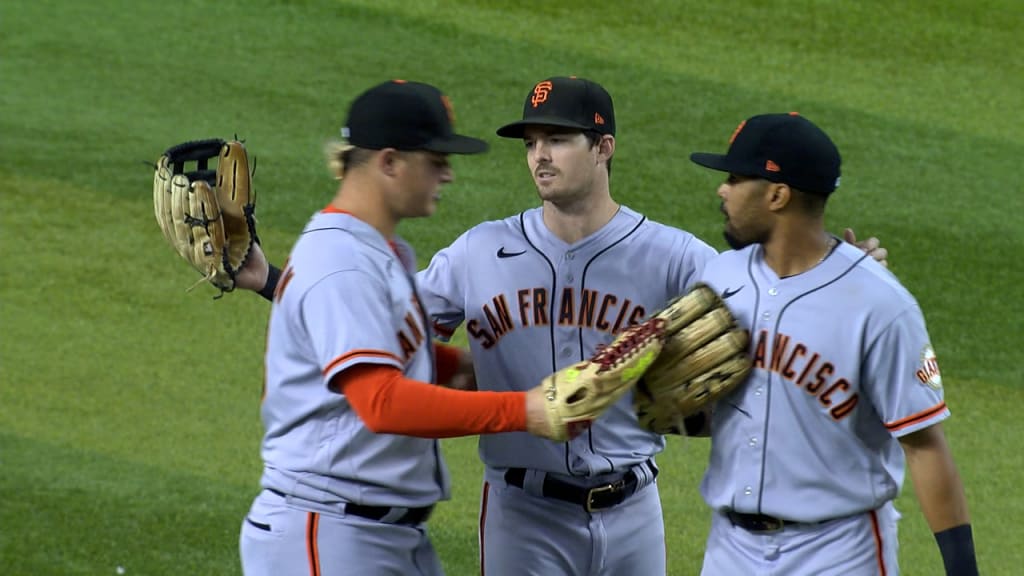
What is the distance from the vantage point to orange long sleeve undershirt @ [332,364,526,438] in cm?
327

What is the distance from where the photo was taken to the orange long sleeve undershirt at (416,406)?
129 inches

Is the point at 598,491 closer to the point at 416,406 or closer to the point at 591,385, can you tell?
the point at 591,385

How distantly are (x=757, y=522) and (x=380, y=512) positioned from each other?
95 cm

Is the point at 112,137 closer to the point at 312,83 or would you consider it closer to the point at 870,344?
the point at 312,83

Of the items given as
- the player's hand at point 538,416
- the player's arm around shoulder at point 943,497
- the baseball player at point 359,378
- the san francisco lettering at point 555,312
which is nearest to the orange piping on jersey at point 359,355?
the baseball player at point 359,378

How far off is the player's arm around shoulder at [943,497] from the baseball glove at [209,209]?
2.03 metres

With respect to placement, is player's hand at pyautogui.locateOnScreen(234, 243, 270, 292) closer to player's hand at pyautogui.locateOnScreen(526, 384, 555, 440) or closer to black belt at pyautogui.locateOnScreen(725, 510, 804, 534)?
player's hand at pyautogui.locateOnScreen(526, 384, 555, 440)

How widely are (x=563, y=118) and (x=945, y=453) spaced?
143 cm

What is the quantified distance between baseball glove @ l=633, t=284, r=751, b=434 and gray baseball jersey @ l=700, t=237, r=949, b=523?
0.21ft

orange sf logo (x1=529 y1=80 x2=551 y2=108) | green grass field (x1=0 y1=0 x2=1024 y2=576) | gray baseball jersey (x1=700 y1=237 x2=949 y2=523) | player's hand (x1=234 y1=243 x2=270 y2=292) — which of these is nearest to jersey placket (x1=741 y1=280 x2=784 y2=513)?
gray baseball jersey (x1=700 y1=237 x2=949 y2=523)

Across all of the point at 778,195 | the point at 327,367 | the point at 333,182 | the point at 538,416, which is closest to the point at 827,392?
the point at 778,195

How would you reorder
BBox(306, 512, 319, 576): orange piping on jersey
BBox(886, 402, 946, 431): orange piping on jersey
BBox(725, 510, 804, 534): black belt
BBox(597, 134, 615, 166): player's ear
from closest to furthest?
BBox(886, 402, 946, 431): orange piping on jersey
BBox(306, 512, 319, 576): orange piping on jersey
BBox(725, 510, 804, 534): black belt
BBox(597, 134, 615, 166): player's ear

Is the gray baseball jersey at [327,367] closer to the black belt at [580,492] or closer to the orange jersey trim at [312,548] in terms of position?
the orange jersey trim at [312,548]

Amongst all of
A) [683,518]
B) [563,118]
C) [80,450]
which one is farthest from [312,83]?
[563,118]
